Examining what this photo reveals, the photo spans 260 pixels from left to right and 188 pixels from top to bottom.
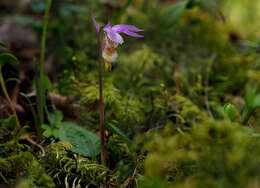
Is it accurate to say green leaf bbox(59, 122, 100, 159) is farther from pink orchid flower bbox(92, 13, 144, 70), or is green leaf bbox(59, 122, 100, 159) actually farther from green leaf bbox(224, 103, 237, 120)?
green leaf bbox(224, 103, 237, 120)

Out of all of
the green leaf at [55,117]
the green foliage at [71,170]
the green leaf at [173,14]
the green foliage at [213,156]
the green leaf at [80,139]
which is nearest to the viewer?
the green foliage at [213,156]

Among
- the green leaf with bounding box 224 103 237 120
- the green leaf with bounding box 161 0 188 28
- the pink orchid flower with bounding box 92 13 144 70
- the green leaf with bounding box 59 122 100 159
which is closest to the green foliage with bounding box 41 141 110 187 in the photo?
Result: the green leaf with bounding box 59 122 100 159

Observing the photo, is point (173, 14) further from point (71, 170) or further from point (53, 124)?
point (71, 170)

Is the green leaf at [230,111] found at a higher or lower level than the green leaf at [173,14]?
lower

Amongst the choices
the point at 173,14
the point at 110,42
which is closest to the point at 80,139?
the point at 110,42

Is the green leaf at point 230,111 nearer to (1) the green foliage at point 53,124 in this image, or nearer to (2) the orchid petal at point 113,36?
(2) the orchid petal at point 113,36

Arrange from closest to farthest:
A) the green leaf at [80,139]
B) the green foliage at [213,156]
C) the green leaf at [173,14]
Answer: the green foliage at [213,156], the green leaf at [80,139], the green leaf at [173,14]

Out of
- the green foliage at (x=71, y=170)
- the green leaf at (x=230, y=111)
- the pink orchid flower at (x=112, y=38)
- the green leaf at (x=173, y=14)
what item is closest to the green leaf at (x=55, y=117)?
the green foliage at (x=71, y=170)
